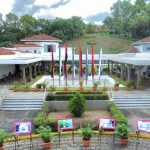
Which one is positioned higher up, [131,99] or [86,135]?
[86,135]

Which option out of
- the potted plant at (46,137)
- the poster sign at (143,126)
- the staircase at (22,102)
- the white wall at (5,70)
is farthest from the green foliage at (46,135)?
the white wall at (5,70)

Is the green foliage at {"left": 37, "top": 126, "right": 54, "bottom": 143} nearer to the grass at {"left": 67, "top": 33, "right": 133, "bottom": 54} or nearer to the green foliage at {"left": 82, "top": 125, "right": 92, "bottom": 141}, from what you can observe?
the green foliage at {"left": 82, "top": 125, "right": 92, "bottom": 141}

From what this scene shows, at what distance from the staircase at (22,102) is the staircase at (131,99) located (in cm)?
576

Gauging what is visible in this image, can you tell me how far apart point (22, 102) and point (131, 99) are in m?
8.16

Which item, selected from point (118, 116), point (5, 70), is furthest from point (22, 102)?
point (5, 70)

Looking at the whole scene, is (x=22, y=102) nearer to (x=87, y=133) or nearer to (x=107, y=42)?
(x=87, y=133)

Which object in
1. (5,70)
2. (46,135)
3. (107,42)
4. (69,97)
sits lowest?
(46,135)

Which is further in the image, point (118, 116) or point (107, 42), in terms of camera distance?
point (107, 42)

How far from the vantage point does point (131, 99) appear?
2402 cm

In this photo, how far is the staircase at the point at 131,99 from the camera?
23.0 m

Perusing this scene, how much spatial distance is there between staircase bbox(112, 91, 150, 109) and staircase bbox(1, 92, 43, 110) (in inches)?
A: 227

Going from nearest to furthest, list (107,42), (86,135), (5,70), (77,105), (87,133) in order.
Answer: (87,133) < (86,135) < (77,105) < (5,70) < (107,42)

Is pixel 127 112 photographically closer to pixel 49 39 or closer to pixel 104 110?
pixel 104 110

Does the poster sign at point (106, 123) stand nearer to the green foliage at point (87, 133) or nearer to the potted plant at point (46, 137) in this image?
the green foliage at point (87, 133)
